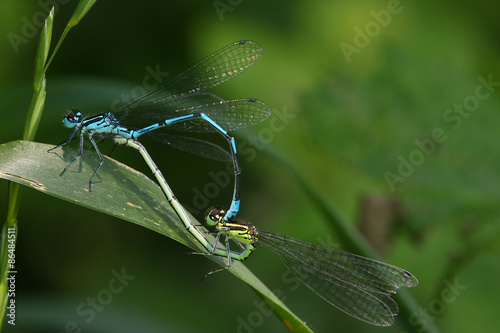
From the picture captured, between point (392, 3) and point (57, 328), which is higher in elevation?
point (392, 3)

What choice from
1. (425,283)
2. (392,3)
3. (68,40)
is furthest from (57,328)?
(392,3)

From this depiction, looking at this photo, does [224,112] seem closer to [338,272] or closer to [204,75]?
[204,75]

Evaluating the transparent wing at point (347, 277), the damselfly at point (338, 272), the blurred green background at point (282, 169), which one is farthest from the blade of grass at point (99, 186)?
the blurred green background at point (282, 169)

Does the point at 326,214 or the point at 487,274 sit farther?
the point at 487,274

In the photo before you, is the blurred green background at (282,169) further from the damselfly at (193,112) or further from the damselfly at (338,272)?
the damselfly at (338,272)

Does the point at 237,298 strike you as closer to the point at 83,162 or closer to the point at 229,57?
the point at 229,57

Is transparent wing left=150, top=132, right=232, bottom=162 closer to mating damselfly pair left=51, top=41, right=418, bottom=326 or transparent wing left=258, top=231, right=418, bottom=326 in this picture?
mating damselfly pair left=51, top=41, right=418, bottom=326
